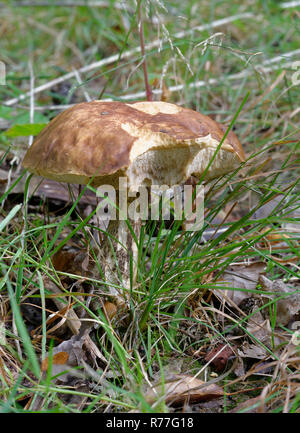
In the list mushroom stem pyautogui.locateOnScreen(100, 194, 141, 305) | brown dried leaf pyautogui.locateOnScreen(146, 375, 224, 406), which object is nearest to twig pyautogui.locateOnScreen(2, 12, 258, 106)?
mushroom stem pyautogui.locateOnScreen(100, 194, 141, 305)

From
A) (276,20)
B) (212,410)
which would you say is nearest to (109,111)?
(212,410)

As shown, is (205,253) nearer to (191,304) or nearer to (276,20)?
(191,304)

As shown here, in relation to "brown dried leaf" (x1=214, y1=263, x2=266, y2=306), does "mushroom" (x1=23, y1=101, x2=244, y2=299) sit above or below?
above

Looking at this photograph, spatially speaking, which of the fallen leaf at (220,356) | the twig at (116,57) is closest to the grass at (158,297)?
the fallen leaf at (220,356)

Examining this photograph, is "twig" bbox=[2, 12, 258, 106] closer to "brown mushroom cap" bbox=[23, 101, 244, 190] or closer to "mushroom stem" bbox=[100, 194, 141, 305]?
"brown mushroom cap" bbox=[23, 101, 244, 190]

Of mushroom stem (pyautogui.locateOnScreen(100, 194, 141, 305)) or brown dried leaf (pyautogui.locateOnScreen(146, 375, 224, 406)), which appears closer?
brown dried leaf (pyautogui.locateOnScreen(146, 375, 224, 406))

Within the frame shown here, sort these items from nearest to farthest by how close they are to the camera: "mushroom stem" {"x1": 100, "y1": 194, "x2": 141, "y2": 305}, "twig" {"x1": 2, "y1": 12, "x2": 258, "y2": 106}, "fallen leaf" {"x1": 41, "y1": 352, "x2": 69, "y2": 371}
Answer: "fallen leaf" {"x1": 41, "y1": 352, "x2": 69, "y2": 371} < "mushroom stem" {"x1": 100, "y1": 194, "x2": 141, "y2": 305} < "twig" {"x1": 2, "y1": 12, "x2": 258, "y2": 106}

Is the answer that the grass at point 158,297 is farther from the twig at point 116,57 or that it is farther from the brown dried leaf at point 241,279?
the twig at point 116,57

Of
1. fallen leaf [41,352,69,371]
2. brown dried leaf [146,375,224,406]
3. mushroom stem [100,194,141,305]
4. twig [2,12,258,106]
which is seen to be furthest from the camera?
twig [2,12,258,106]

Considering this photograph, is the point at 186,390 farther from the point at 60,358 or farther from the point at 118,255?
the point at 118,255
